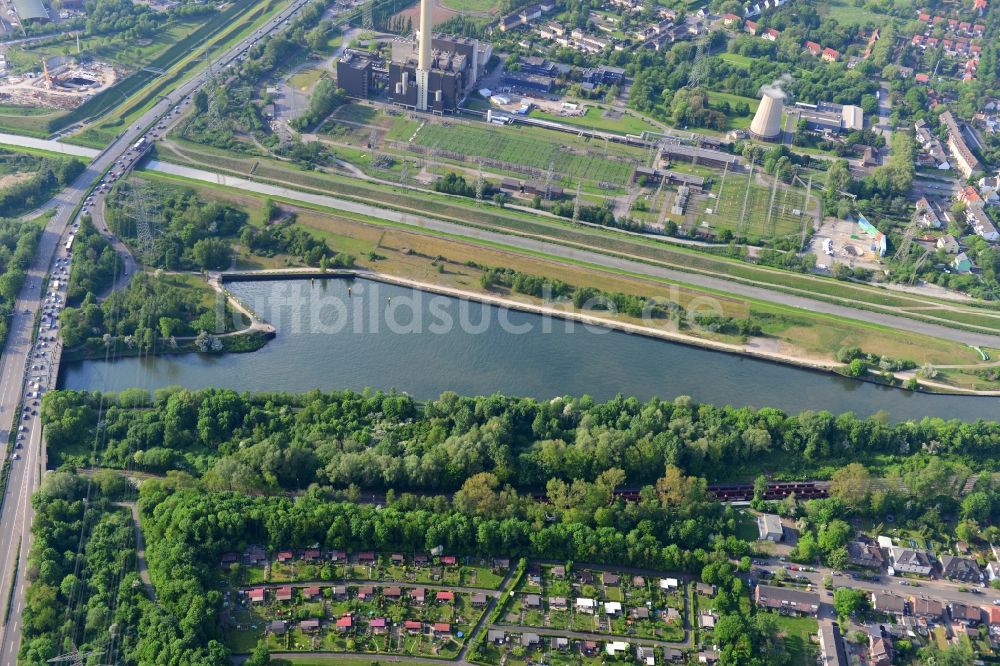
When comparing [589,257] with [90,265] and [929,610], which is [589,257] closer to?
[929,610]

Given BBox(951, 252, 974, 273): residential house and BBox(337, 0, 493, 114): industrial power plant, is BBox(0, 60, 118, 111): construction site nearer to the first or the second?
BBox(337, 0, 493, 114): industrial power plant

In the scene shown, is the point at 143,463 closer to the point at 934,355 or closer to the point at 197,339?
the point at 197,339

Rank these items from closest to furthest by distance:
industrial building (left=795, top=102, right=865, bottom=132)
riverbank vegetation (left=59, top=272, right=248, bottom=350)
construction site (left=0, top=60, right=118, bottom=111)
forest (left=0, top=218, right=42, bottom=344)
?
riverbank vegetation (left=59, top=272, right=248, bottom=350), forest (left=0, top=218, right=42, bottom=344), construction site (left=0, top=60, right=118, bottom=111), industrial building (left=795, top=102, right=865, bottom=132)

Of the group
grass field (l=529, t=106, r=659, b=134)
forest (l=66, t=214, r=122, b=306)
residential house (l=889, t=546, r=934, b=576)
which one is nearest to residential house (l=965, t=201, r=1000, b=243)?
grass field (l=529, t=106, r=659, b=134)

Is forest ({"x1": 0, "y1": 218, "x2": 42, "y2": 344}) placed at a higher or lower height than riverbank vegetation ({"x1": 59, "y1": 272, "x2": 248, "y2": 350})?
higher

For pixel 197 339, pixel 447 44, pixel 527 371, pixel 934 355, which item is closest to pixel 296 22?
pixel 447 44

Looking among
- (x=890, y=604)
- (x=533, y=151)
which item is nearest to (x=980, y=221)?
(x=533, y=151)

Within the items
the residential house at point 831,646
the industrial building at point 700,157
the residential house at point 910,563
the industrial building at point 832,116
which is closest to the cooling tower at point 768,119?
the industrial building at point 832,116

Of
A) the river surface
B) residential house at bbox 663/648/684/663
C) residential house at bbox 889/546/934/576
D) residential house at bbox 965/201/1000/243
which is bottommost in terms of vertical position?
residential house at bbox 663/648/684/663
